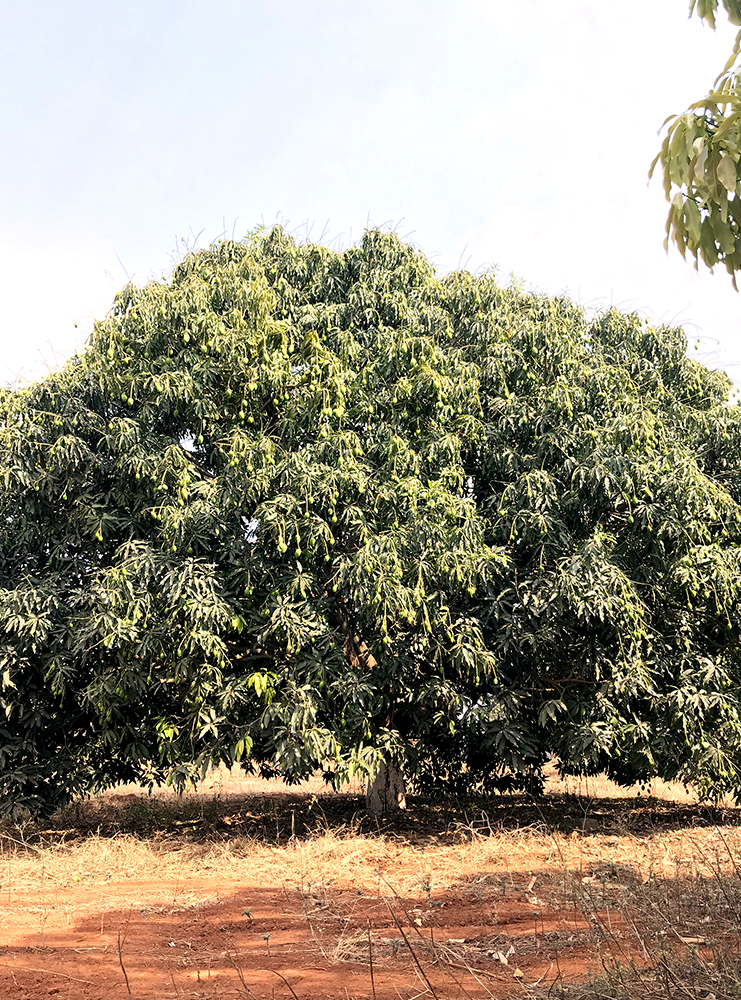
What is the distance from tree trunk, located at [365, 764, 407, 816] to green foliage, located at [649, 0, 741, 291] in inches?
404

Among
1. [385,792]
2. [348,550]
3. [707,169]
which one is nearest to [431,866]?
[385,792]

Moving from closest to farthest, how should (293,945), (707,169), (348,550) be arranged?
(707,169) < (293,945) < (348,550)

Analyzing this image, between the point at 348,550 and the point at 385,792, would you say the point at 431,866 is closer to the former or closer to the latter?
the point at 385,792

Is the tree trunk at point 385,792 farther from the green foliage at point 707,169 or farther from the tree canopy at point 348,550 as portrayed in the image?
the green foliage at point 707,169

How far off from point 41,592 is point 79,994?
264 inches

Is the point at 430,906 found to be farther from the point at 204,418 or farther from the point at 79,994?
the point at 204,418

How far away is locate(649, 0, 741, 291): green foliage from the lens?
→ 13.1 ft

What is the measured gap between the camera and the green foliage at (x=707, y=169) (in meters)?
4.00

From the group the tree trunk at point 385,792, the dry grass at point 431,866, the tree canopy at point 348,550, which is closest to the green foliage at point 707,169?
the dry grass at point 431,866

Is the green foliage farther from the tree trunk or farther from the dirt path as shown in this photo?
the tree trunk

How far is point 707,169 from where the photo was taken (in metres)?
4.06

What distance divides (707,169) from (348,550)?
7.39 meters

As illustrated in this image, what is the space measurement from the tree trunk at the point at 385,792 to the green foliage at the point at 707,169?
1027 centimetres

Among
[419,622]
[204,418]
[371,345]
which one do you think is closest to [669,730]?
[419,622]
